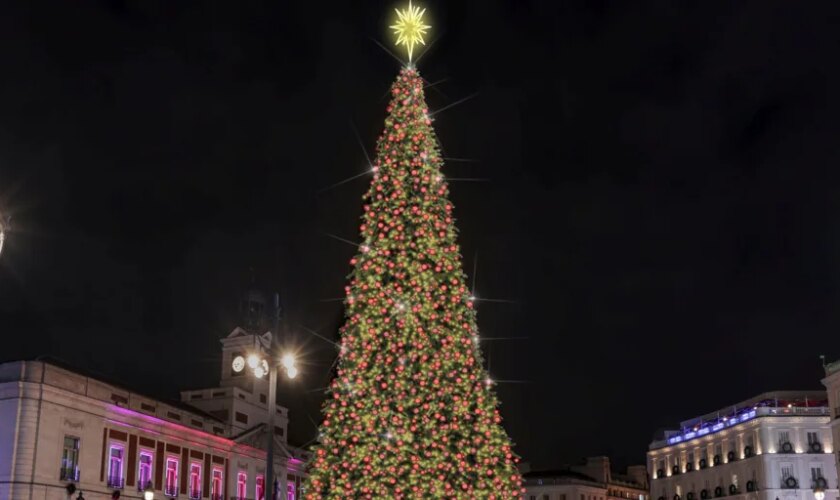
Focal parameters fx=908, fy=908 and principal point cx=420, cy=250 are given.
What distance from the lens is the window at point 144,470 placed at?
47.4 metres

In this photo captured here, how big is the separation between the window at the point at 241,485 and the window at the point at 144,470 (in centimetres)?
1204

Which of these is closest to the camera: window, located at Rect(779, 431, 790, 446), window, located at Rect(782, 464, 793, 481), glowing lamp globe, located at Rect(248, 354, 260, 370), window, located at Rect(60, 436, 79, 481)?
window, located at Rect(60, 436, 79, 481)

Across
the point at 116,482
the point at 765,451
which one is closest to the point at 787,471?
the point at 765,451

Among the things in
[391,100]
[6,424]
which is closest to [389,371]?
[391,100]

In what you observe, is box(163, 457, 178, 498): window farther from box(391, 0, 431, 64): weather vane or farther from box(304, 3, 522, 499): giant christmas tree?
box(391, 0, 431, 64): weather vane

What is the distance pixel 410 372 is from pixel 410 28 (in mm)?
8799

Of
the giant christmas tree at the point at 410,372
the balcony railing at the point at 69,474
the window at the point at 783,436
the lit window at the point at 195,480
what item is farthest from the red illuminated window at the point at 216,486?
the window at the point at 783,436

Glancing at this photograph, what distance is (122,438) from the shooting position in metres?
45.7

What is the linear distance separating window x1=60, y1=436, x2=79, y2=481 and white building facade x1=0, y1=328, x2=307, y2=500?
0.05m

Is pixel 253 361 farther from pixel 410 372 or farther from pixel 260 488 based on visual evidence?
pixel 410 372

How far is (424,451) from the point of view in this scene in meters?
19.9

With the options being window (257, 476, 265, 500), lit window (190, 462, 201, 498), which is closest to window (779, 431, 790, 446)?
window (257, 476, 265, 500)

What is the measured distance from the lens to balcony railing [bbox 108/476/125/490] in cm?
4462

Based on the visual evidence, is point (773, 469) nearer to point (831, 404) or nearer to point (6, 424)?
point (831, 404)
